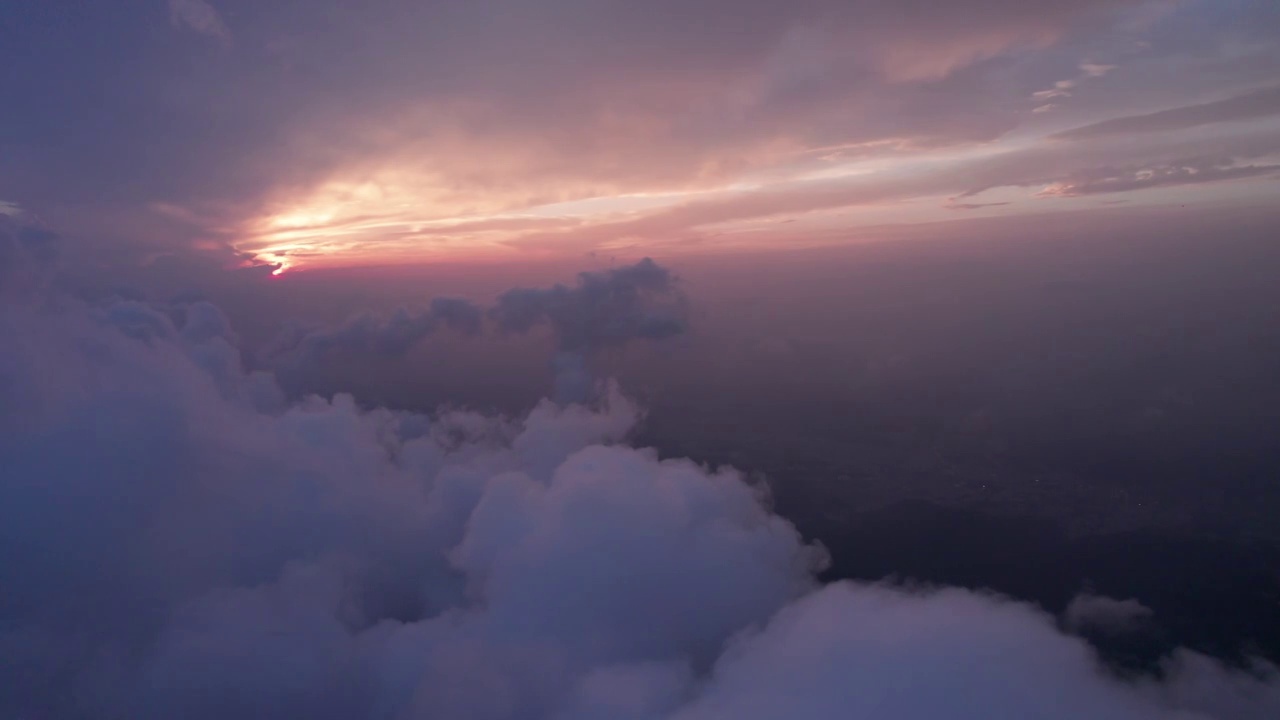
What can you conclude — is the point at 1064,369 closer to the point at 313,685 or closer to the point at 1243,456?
the point at 1243,456

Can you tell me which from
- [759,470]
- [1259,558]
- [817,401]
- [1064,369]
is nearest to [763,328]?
[817,401]

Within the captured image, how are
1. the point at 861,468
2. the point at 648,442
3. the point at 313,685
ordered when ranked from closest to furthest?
the point at 313,685 < the point at 861,468 < the point at 648,442

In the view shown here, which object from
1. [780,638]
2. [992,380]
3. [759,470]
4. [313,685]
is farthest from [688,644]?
[992,380]

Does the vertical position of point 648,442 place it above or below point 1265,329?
below

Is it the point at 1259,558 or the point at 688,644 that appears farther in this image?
the point at 1259,558

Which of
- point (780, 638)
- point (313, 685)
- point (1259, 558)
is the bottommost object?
point (1259, 558)

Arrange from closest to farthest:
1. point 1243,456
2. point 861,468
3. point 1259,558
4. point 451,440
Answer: point 1259,558 → point 1243,456 → point 861,468 → point 451,440

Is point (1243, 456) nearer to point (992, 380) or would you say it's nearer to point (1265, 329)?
point (992, 380)

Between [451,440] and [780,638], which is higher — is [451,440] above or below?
below

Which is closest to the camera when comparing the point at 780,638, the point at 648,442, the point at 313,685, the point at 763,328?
the point at 780,638
